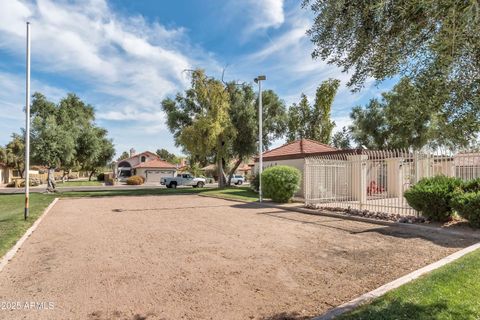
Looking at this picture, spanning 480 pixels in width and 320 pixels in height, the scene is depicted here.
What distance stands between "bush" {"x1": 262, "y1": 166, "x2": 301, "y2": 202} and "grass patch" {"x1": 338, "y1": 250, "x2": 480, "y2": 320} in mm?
12216

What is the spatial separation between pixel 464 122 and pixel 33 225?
11.7 meters

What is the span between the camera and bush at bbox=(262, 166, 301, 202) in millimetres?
17453

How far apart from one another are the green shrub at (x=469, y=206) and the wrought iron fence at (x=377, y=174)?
1.83 m

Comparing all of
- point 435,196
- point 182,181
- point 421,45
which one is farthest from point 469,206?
point 182,181

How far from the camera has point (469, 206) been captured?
359 inches

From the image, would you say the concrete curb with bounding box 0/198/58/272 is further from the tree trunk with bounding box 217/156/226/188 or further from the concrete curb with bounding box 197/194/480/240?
the tree trunk with bounding box 217/156/226/188

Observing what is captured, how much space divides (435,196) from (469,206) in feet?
3.56

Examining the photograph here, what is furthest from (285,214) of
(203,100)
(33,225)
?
(203,100)

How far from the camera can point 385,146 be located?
3762 cm

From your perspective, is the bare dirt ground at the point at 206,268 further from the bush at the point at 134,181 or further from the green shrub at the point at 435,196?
the bush at the point at 134,181

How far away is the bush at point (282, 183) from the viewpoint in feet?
57.3

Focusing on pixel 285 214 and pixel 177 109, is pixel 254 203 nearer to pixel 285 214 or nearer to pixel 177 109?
pixel 285 214

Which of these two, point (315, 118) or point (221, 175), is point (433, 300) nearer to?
point (221, 175)

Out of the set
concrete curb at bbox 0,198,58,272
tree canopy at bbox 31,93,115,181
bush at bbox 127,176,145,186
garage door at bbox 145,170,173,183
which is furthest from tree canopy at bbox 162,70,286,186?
garage door at bbox 145,170,173,183
